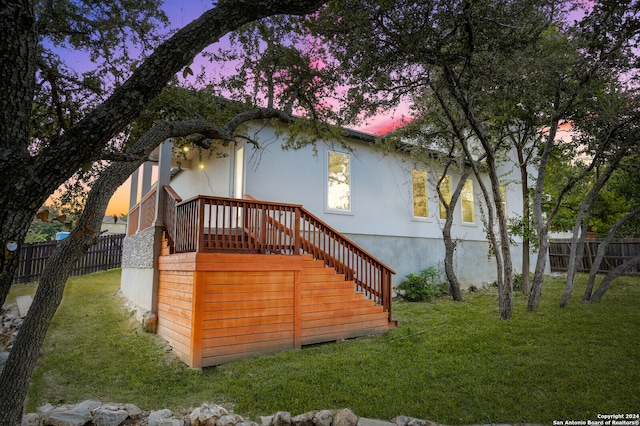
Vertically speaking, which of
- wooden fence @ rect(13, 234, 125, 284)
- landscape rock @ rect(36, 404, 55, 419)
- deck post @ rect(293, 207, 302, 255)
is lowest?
landscape rock @ rect(36, 404, 55, 419)

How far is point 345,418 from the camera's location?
136 inches

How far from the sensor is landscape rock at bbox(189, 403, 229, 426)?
11.9 ft

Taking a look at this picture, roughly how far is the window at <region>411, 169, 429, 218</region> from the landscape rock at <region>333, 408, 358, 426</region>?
9485 millimetres

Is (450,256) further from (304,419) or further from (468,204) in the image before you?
(304,419)

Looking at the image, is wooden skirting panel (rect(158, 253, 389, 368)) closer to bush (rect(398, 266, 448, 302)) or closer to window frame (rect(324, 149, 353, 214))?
window frame (rect(324, 149, 353, 214))

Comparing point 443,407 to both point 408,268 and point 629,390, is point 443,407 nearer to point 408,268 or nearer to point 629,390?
point 629,390

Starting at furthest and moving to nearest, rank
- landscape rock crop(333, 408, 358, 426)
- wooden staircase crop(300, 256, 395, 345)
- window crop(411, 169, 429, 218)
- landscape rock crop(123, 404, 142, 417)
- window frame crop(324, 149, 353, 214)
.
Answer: window crop(411, 169, 429, 218)
window frame crop(324, 149, 353, 214)
wooden staircase crop(300, 256, 395, 345)
landscape rock crop(123, 404, 142, 417)
landscape rock crop(333, 408, 358, 426)

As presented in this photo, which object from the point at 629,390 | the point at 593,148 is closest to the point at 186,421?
the point at 629,390

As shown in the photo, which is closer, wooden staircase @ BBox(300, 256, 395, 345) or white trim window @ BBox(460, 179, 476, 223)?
wooden staircase @ BBox(300, 256, 395, 345)

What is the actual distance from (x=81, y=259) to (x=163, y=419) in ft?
44.9

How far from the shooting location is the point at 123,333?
734 centimetres

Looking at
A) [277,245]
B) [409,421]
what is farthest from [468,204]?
[409,421]

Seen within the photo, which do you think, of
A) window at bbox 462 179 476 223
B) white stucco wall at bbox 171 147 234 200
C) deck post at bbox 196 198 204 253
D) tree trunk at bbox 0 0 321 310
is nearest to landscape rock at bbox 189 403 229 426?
tree trunk at bbox 0 0 321 310

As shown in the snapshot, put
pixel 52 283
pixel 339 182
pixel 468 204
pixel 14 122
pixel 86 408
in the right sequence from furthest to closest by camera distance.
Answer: pixel 468 204 → pixel 339 182 → pixel 86 408 → pixel 52 283 → pixel 14 122
